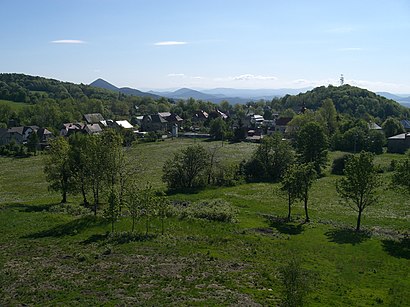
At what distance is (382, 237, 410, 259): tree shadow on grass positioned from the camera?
32562mm

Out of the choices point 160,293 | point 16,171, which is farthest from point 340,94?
point 160,293

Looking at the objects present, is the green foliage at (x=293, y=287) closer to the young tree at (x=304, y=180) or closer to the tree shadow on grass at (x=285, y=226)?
the tree shadow on grass at (x=285, y=226)

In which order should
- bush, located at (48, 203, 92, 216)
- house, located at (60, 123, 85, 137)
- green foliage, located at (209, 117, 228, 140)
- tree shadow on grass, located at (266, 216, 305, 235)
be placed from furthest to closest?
house, located at (60, 123, 85, 137) → green foliage, located at (209, 117, 228, 140) → bush, located at (48, 203, 92, 216) → tree shadow on grass, located at (266, 216, 305, 235)

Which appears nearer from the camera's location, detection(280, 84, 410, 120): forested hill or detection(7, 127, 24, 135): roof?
detection(7, 127, 24, 135): roof

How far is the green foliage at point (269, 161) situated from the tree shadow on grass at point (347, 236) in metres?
29.1

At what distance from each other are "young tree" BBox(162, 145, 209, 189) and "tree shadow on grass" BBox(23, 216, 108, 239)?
20328mm

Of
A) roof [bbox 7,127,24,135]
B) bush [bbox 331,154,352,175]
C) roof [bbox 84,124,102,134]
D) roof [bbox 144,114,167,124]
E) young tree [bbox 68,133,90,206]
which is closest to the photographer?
young tree [bbox 68,133,90,206]

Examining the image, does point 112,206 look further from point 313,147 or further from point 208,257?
point 313,147

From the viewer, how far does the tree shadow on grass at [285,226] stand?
3910cm

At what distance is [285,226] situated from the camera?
40906 millimetres

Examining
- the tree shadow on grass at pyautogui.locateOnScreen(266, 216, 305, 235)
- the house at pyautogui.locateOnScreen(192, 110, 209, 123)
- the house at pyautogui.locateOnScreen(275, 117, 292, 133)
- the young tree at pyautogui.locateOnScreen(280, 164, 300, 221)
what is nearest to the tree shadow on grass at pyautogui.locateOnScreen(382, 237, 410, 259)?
the tree shadow on grass at pyautogui.locateOnScreen(266, 216, 305, 235)

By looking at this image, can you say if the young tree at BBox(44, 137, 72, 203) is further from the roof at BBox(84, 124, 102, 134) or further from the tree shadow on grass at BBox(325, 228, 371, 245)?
the roof at BBox(84, 124, 102, 134)

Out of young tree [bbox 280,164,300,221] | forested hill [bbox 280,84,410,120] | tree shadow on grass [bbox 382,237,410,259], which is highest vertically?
forested hill [bbox 280,84,410,120]

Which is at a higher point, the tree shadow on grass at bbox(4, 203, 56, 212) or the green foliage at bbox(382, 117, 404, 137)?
the green foliage at bbox(382, 117, 404, 137)
